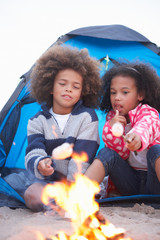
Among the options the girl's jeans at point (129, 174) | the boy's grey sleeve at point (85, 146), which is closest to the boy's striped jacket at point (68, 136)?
the boy's grey sleeve at point (85, 146)

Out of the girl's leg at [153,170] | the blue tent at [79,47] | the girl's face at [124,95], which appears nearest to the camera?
the girl's leg at [153,170]

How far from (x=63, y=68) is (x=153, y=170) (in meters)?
0.88

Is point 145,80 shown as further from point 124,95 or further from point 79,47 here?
point 79,47

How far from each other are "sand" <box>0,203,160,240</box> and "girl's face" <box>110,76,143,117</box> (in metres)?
0.60

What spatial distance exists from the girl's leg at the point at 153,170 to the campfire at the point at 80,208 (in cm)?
30

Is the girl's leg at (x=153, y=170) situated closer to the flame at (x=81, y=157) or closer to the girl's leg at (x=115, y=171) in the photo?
the girl's leg at (x=115, y=171)

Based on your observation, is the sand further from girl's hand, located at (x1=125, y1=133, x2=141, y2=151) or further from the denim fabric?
girl's hand, located at (x1=125, y1=133, x2=141, y2=151)

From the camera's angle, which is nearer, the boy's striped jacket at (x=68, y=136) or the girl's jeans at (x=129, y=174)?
the girl's jeans at (x=129, y=174)

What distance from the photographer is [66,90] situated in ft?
5.62

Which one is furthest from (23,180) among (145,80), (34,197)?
(145,80)

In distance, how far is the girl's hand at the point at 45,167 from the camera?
1.29 m

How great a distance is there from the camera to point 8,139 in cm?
212

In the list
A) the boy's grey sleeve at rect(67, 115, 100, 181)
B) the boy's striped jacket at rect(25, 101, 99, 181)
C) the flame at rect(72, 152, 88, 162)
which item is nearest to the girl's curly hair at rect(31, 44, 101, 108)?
the boy's striped jacket at rect(25, 101, 99, 181)

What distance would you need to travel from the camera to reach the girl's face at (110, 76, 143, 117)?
1.71 meters
